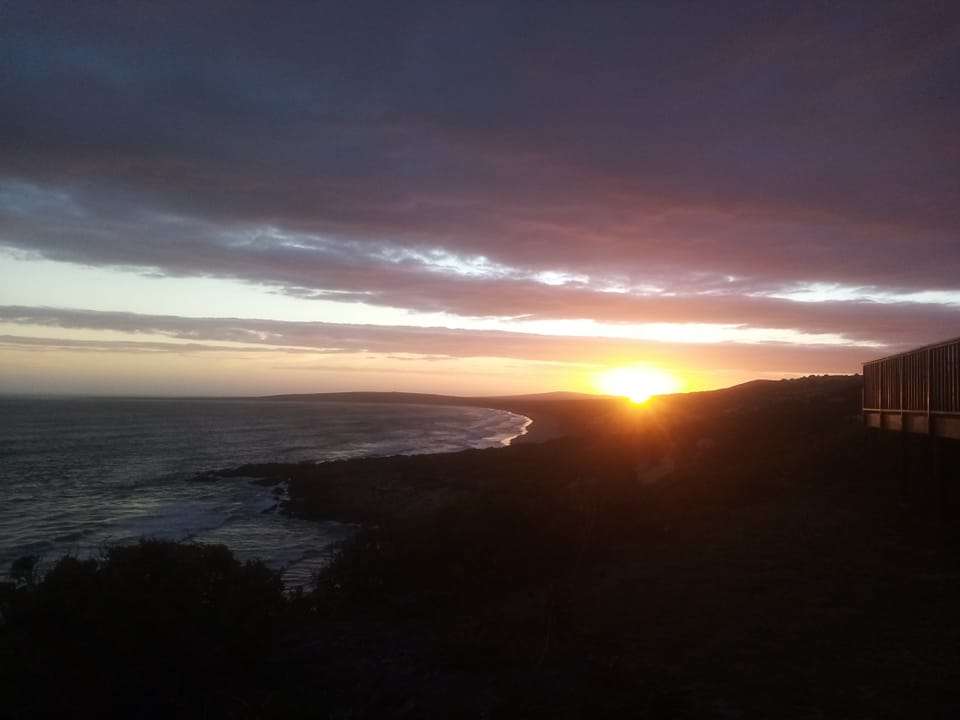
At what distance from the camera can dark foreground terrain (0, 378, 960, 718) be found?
789 centimetres

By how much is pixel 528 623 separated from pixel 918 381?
34.9 ft

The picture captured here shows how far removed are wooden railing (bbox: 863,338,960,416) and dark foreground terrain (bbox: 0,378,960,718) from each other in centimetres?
200

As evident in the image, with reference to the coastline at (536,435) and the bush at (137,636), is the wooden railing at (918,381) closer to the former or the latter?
the bush at (137,636)

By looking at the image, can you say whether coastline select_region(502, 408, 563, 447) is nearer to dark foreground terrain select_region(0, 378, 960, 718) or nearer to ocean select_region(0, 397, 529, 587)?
ocean select_region(0, 397, 529, 587)

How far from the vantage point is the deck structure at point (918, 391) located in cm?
1421

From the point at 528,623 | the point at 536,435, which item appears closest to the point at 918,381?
the point at 528,623

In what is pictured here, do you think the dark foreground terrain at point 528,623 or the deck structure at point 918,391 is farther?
the deck structure at point 918,391

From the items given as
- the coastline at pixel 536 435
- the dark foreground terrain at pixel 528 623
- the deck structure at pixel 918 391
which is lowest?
the coastline at pixel 536 435

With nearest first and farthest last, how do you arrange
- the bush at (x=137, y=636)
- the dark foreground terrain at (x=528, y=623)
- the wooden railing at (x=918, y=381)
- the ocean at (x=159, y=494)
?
the dark foreground terrain at (x=528, y=623)
the bush at (x=137, y=636)
the wooden railing at (x=918, y=381)
the ocean at (x=159, y=494)

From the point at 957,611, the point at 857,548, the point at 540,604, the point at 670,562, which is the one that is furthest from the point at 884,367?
the point at 540,604

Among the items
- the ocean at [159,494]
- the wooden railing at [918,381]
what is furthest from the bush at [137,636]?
the wooden railing at [918,381]

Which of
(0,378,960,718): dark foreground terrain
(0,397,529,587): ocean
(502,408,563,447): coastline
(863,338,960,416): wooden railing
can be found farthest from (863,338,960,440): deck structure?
(502,408,563,447): coastline

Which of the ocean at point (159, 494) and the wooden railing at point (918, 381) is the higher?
the wooden railing at point (918, 381)

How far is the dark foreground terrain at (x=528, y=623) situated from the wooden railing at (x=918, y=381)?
200cm
